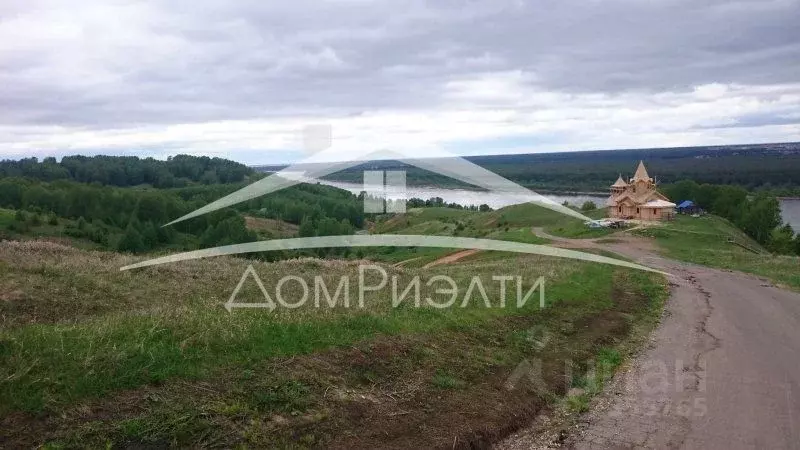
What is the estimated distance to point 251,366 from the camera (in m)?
8.30

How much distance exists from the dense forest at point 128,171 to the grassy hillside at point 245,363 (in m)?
134

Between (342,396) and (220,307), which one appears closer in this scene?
(342,396)

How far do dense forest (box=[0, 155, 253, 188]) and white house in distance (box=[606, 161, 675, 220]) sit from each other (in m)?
112

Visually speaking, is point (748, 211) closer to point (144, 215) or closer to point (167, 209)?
point (167, 209)

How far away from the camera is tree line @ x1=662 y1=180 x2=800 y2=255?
51.2 meters

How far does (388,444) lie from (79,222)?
72.3m

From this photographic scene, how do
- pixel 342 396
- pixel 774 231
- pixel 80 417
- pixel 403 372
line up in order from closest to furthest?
pixel 80 417 → pixel 342 396 → pixel 403 372 → pixel 774 231

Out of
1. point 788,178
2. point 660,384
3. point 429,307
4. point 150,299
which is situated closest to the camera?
point 660,384

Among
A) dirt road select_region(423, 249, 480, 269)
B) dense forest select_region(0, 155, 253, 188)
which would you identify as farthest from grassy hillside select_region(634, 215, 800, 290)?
dense forest select_region(0, 155, 253, 188)

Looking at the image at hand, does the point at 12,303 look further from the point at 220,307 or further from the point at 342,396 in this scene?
the point at 342,396

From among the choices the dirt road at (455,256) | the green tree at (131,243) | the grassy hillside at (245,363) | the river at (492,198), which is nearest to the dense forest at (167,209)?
the green tree at (131,243)

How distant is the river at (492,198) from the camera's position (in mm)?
106088

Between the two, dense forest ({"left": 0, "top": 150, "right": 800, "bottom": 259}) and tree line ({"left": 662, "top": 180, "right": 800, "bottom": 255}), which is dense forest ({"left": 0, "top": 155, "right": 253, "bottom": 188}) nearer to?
dense forest ({"left": 0, "top": 150, "right": 800, "bottom": 259})

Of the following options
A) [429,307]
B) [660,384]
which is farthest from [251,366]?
[660,384]
